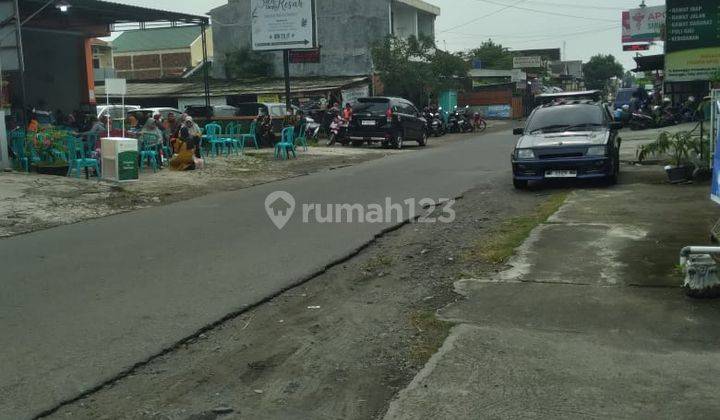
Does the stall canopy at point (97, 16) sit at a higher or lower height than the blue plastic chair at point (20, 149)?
higher

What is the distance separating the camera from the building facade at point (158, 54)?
66688mm

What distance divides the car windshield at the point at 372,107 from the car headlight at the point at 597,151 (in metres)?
14.8

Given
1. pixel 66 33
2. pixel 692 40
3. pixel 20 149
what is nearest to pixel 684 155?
pixel 692 40

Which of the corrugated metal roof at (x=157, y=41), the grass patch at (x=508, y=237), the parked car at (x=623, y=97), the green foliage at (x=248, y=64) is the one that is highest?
the corrugated metal roof at (x=157, y=41)

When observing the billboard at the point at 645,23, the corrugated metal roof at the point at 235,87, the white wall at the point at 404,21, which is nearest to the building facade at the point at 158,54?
the corrugated metal roof at the point at 235,87

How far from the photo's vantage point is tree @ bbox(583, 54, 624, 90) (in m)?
113

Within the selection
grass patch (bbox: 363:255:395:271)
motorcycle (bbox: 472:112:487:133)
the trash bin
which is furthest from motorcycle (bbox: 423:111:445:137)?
grass patch (bbox: 363:255:395:271)

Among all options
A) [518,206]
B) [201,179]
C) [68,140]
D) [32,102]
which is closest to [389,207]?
[518,206]

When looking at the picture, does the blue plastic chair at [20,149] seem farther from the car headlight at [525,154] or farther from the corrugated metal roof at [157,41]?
the corrugated metal roof at [157,41]

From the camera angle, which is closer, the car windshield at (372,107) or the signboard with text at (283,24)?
the car windshield at (372,107)

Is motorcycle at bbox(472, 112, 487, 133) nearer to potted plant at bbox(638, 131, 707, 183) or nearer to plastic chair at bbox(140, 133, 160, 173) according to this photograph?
plastic chair at bbox(140, 133, 160, 173)

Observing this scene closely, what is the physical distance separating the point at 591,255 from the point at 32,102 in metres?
25.2

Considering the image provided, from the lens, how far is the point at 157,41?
68.5 metres

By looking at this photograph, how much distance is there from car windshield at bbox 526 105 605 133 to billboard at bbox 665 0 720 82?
11.9 meters
